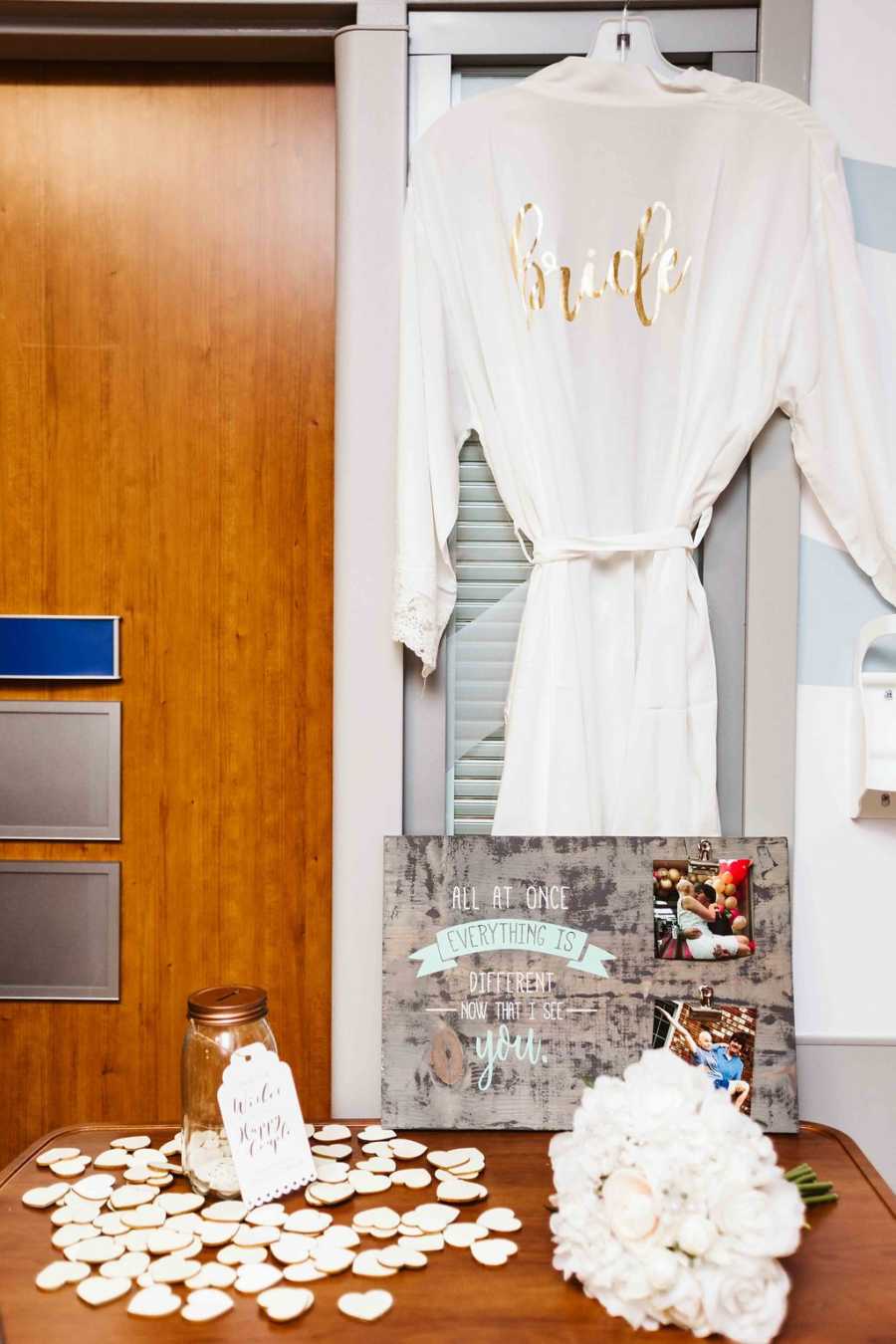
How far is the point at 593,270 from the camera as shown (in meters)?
1.30

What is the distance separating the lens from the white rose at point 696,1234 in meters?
0.81

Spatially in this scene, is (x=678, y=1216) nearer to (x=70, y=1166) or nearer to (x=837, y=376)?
(x=70, y=1166)

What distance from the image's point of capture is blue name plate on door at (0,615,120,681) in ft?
5.10

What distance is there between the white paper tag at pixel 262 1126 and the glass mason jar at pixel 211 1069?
0.02 meters

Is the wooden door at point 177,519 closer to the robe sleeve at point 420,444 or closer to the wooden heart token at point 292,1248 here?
the robe sleeve at point 420,444

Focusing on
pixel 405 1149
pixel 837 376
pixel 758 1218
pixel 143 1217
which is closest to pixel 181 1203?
pixel 143 1217

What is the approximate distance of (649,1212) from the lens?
32.5 inches

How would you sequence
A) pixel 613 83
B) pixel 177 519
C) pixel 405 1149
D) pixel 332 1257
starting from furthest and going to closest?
pixel 177 519
pixel 613 83
pixel 405 1149
pixel 332 1257

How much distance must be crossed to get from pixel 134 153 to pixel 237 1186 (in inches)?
54.6

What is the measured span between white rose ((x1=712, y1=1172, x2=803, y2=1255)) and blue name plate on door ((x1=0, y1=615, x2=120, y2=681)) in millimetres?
1109

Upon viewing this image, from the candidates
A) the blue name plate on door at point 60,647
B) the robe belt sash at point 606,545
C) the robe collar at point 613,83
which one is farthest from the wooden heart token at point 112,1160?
the robe collar at point 613,83

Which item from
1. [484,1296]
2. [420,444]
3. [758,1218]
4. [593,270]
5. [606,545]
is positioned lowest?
[484,1296]

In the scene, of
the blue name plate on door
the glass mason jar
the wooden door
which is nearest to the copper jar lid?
the glass mason jar

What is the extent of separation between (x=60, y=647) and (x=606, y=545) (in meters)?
0.83
